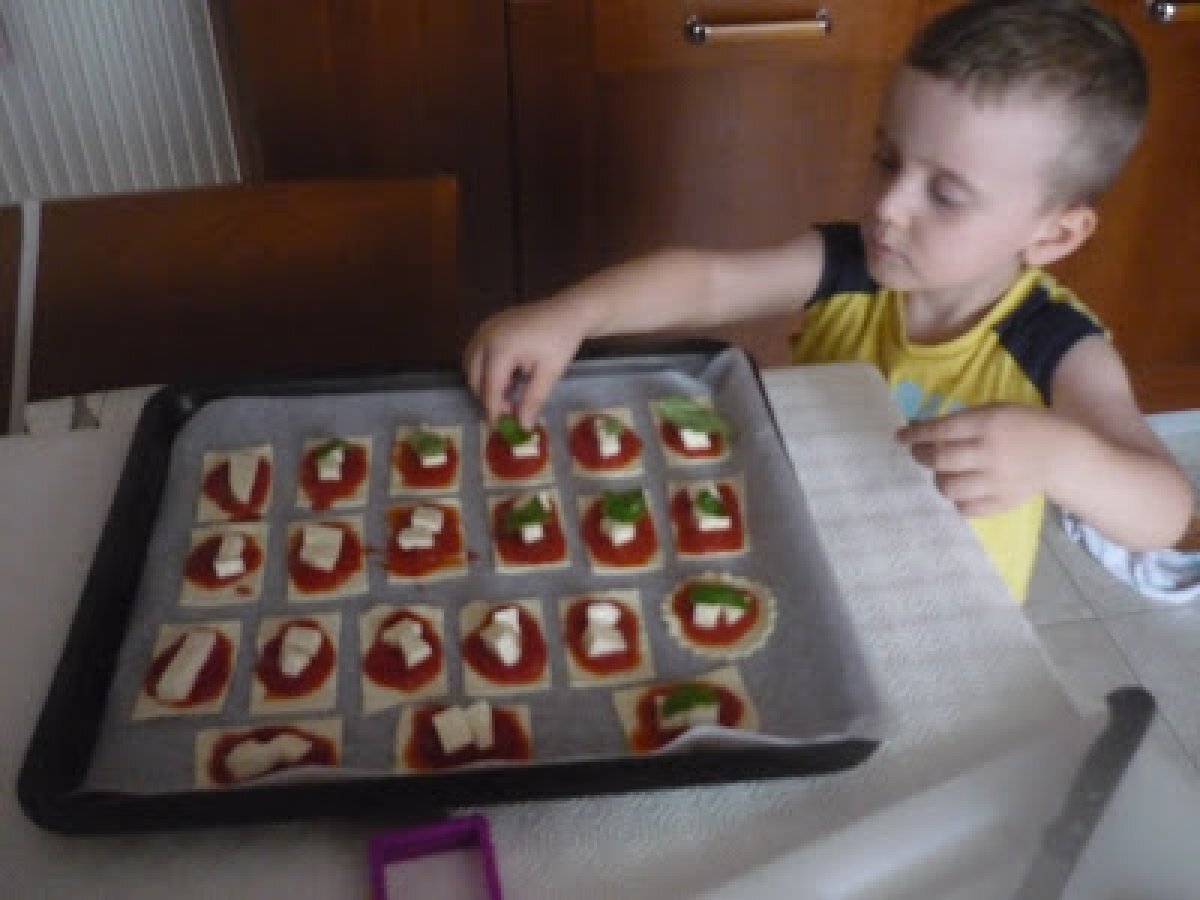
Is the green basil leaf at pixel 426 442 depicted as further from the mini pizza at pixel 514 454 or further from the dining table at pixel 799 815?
the dining table at pixel 799 815

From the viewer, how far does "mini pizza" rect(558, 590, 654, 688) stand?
2.16 feet

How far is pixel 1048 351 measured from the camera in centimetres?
87

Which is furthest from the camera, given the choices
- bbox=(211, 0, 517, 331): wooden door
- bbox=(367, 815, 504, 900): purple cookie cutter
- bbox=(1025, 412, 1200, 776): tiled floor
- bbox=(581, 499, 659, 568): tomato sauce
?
bbox=(1025, 412, 1200, 776): tiled floor

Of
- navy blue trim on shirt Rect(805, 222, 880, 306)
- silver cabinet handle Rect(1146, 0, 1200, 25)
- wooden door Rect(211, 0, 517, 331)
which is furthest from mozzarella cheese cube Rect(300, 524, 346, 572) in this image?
silver cabinet handle Rect(1146, 0, 1200, 25)

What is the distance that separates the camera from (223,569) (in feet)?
2.34

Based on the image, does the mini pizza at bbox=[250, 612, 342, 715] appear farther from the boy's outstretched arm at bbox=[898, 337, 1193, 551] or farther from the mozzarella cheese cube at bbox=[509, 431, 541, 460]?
the boy's outstretched arm at bbox=[898, 337, 1193, 551]

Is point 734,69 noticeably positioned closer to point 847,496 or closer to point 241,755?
point 847,496

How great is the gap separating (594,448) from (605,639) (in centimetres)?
18

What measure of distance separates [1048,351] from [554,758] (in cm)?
51

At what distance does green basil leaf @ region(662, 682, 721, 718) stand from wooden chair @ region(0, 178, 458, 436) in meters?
0.48

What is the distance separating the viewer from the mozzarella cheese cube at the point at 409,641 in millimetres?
659

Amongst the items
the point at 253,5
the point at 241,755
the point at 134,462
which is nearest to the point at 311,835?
the point at 241,755

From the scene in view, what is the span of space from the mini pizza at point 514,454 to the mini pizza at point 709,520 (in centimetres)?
9

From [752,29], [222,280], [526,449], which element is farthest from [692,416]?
[752,29]
